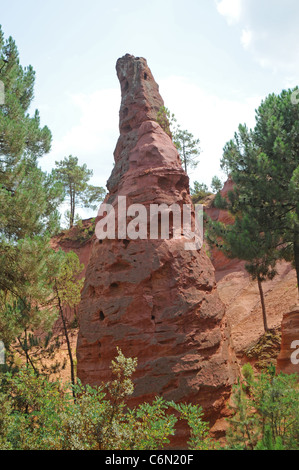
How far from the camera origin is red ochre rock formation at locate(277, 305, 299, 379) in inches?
430

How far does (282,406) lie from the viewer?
5.04m

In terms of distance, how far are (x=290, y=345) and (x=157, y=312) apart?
560 cm

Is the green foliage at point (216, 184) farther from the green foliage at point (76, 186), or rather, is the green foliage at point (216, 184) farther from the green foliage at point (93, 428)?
the green foliage at point (93, 428)

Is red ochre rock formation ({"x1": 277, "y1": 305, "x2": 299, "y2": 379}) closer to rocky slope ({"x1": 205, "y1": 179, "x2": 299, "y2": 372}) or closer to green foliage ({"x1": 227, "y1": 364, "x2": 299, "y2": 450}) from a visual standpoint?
rocky slope ({"x1": 205, "y1": 179, "x2": 299, "y2": 372})

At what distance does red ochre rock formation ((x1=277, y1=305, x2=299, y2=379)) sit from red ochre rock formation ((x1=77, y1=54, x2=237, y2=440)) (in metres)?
2.80

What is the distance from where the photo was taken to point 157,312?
325 inches

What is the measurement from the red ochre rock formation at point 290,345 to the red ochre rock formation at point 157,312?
2798mm

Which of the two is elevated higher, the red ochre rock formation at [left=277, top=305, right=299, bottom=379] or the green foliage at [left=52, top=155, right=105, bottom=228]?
the green foliage at [left=52, top=155, right=105, bottom=228]

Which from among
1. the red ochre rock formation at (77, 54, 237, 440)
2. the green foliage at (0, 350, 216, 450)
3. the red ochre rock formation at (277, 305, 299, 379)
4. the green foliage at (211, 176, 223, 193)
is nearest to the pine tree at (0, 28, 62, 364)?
the red ochre rock formation at (77, 54, 237, 440)

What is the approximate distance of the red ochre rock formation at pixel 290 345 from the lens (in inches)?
430

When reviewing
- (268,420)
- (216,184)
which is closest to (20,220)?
(268,420)

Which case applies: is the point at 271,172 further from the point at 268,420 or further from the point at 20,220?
the point at 268,420

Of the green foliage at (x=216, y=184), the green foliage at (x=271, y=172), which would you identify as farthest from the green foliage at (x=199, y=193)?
the green foliage at (x=271, y=172)
